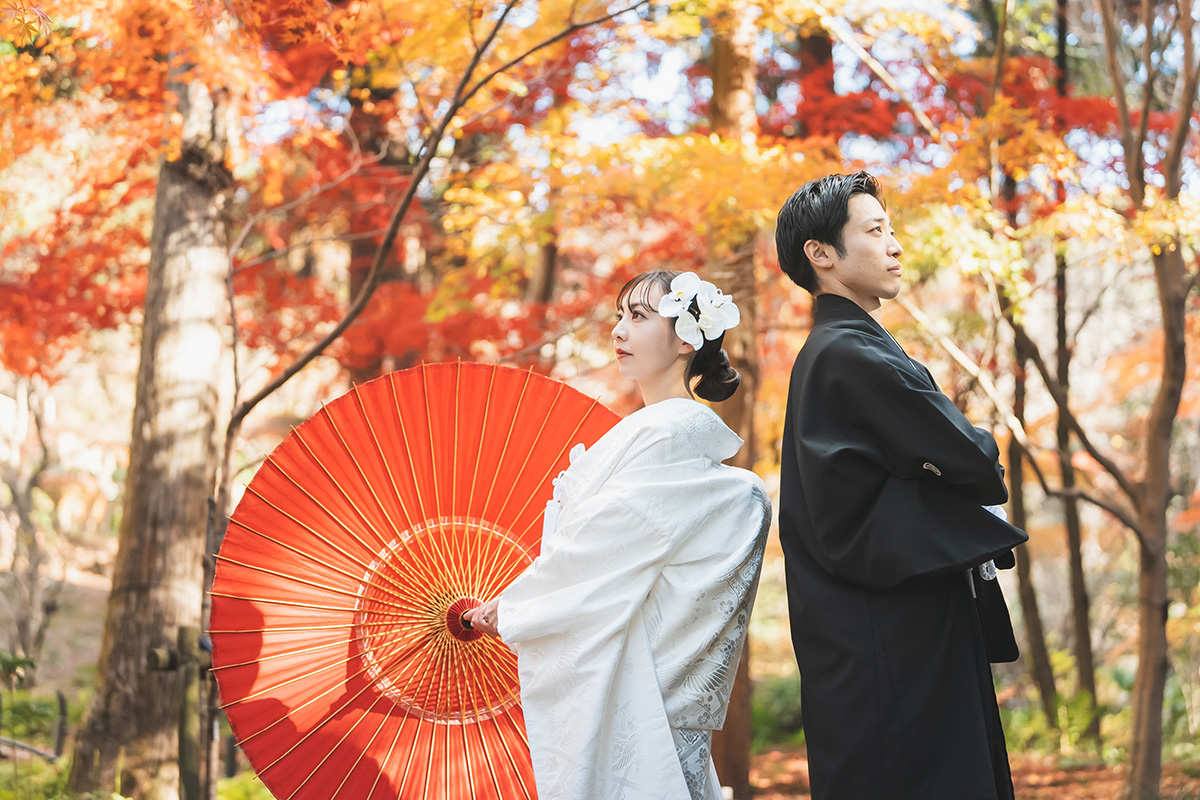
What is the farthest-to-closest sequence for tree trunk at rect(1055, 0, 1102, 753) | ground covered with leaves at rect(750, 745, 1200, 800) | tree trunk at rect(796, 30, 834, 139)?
tree trunk at rect(1055, 0, 1102, 753), tree trunk at rect(796, 30, 834, 139), ground covered with leaves at rect(750, 745, 1200, 800)

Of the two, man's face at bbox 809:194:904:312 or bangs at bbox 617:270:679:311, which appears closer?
man's face at bbox 809:194:904:312

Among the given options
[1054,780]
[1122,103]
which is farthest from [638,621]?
[1054,780]

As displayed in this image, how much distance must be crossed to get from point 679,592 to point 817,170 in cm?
374

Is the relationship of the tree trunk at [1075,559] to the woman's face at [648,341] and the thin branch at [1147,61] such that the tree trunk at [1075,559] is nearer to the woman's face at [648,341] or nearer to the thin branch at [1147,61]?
the thin branch at [1147,61]

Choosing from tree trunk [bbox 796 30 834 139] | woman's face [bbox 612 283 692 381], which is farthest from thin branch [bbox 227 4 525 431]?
tree trunk [bbox 796 30 834 139]

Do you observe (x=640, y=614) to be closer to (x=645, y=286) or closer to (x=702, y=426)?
(x=702, y=426)

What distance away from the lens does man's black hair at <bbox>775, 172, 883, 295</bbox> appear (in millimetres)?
2281

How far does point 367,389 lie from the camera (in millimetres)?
2715

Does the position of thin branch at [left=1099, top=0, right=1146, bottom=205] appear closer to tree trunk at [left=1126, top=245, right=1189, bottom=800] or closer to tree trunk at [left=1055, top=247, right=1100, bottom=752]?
tree trunk at [left=1126, top=245, right=1189, bottom=800]

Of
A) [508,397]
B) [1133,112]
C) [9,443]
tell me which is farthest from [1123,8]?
[9,443]

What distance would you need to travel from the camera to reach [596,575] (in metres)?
Answer: 2.37

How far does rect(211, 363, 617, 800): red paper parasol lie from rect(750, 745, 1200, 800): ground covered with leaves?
3.87 metres

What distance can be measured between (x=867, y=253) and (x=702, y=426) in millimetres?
617

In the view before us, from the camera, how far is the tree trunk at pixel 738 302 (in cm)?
611
